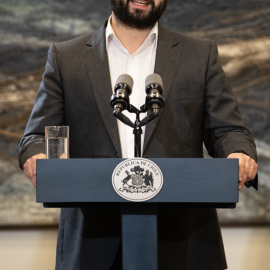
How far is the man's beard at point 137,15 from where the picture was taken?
74.4 inches

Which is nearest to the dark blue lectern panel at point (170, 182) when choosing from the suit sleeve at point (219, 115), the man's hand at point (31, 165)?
the man's hand at point (31, 165)

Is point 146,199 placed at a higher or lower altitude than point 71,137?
lower

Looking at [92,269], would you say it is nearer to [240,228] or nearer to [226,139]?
[226,139]

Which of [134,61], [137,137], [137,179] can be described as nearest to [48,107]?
[134,61]

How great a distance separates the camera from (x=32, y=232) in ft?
9.01

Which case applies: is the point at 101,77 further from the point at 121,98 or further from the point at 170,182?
the point at 170,182

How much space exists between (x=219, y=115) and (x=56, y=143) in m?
0.67

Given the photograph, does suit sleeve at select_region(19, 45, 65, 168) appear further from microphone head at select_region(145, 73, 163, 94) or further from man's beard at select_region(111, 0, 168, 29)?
microphone head at select_region(145, 73, 163, 94)

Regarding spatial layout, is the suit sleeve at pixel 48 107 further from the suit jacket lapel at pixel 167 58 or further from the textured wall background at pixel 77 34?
the textured wall background at pixel 77 34

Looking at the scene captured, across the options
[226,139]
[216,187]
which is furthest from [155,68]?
[216,187]

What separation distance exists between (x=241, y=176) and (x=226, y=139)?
327mm

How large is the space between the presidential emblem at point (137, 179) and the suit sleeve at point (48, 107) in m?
0.55

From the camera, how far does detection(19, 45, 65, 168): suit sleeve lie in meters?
1.77

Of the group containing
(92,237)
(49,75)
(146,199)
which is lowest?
(92,237)
